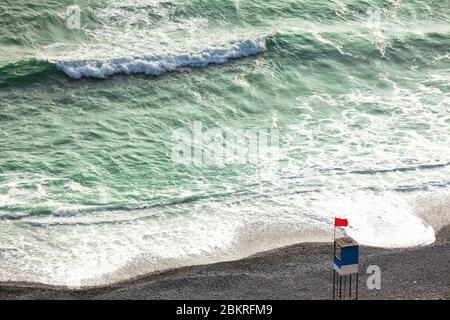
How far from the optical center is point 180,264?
1700 centimetres

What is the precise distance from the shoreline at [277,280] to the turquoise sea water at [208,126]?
0.43 m

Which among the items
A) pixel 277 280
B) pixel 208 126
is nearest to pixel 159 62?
pixel 208 126

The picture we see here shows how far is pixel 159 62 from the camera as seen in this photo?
2656 centimetres

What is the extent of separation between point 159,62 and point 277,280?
12.2m

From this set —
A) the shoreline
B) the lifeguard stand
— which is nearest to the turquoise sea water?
the shoreline

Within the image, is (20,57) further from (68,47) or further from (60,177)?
(60,177)

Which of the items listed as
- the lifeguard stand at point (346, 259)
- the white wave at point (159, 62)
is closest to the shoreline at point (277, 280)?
the lifeguard stand at point (346, 259)

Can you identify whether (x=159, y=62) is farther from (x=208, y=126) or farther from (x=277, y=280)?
(x=277, y=280)

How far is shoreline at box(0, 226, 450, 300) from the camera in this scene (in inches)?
621

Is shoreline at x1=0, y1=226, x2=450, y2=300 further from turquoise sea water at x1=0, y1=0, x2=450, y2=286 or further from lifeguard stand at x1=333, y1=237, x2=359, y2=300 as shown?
lifeguard stand at x1=333, y1=237, x2=359, y2=300

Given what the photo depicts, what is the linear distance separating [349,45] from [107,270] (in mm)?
16002

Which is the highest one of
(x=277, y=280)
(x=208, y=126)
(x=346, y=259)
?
(x=346, y=259)

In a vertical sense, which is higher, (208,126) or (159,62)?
(159,62)

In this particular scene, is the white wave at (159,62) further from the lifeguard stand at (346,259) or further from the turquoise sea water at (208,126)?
the lifeguard stand at (346,259)
